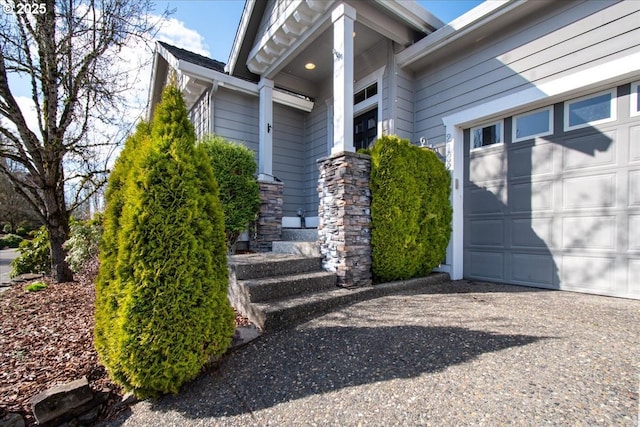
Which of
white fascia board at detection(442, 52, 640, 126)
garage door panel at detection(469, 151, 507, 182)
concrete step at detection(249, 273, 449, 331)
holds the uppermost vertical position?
white fascia board at detection(442, 52, 640, 126)

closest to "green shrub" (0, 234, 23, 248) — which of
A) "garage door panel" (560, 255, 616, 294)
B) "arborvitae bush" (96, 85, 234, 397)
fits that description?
"arborvitae bush" (96, 85, 234, 397)

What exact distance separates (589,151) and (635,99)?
2.13 ft

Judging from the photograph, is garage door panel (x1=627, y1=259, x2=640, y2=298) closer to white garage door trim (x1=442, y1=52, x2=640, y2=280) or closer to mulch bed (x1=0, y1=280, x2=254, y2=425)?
white garage door trim (x1=442, y1=52, x2=640, y2=280)

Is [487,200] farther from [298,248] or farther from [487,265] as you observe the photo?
[298,248]

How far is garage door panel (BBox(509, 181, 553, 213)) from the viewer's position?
4020 mm

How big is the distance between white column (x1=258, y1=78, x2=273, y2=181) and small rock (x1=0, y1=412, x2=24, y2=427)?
4538 millimetres

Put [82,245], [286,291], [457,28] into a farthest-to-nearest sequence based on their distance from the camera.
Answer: [82,245] → [457,28] → [286,291]

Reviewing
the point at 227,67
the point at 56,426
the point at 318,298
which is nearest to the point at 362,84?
the point at 227,67

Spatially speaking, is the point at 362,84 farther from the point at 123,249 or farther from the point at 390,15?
the point at 123,249

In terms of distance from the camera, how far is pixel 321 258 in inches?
155

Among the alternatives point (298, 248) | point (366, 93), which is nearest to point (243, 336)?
point (298, 248)

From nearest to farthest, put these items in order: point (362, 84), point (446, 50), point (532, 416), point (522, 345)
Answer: point (532, 416), point (522, 345), point (446, 50), point (362, 84)

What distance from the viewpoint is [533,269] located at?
4152 mm

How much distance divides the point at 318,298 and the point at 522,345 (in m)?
1.78
